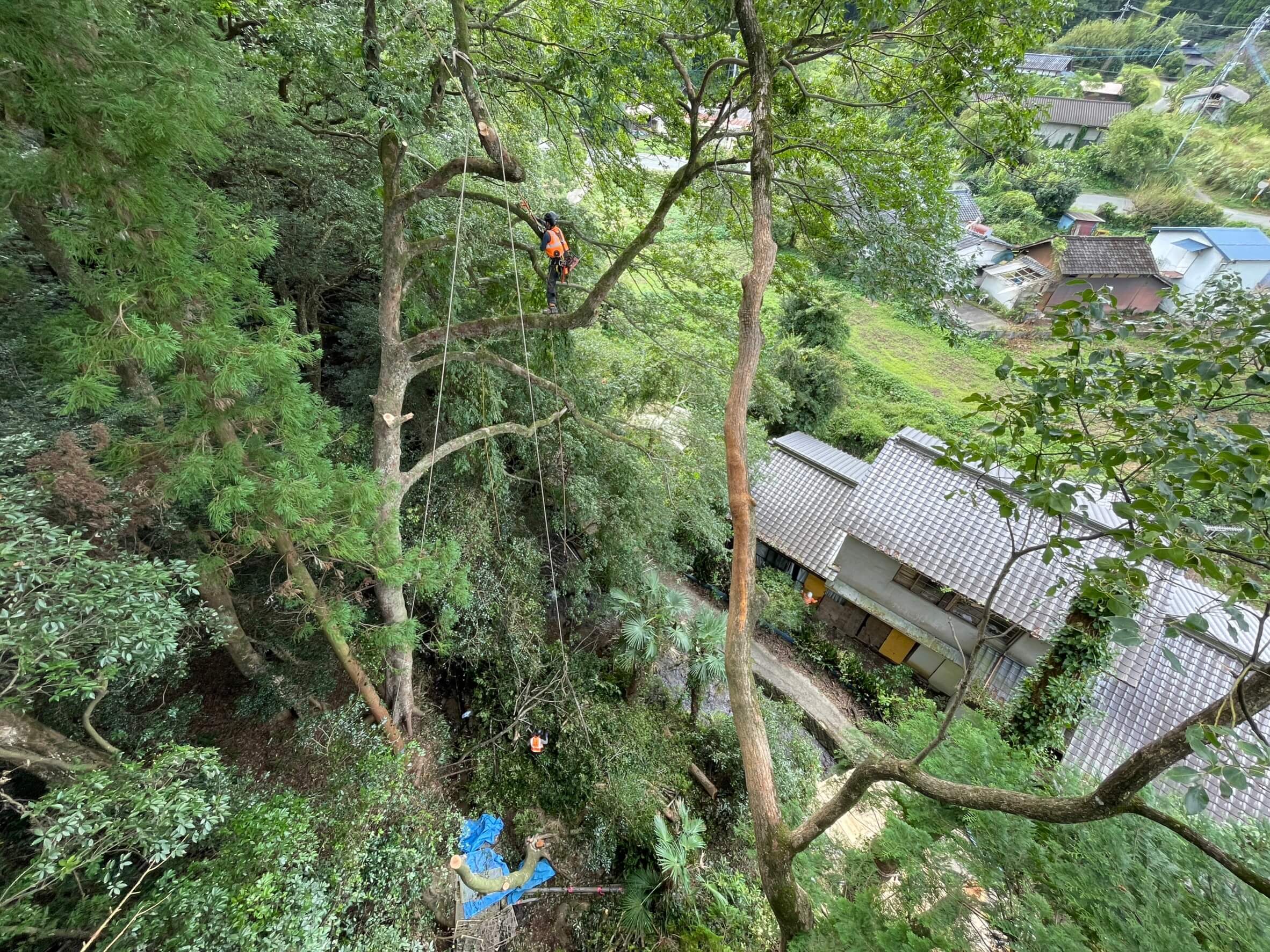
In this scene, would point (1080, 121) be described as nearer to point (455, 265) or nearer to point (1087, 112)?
point (1087, 112)

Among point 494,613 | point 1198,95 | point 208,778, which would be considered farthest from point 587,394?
point 1198,95

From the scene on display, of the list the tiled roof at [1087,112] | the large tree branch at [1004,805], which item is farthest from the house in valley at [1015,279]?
the large tree branch at [1004,805]

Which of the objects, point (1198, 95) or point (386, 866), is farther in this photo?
point (1198, 95)

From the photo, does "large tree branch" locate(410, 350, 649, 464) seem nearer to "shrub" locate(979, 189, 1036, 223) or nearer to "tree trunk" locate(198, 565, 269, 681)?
"tree trunk" locate(198, 565, 269, 681)

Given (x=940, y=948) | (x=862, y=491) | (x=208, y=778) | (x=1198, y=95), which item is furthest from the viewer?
(x=1198, y=95)

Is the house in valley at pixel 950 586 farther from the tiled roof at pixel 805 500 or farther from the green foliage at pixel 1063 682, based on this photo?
the green foliage at pixel 1063 682

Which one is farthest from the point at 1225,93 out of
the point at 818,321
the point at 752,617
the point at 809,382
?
the point at 752,617

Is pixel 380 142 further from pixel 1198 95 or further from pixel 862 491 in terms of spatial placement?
pixel 1198 95

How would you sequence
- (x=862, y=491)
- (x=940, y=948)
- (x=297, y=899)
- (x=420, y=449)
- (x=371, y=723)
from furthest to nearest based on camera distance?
(x=862, y=491)
(x=420, y=449)
(x=371, y=723)
(x=297, y=899)
(x=940, y=948)
